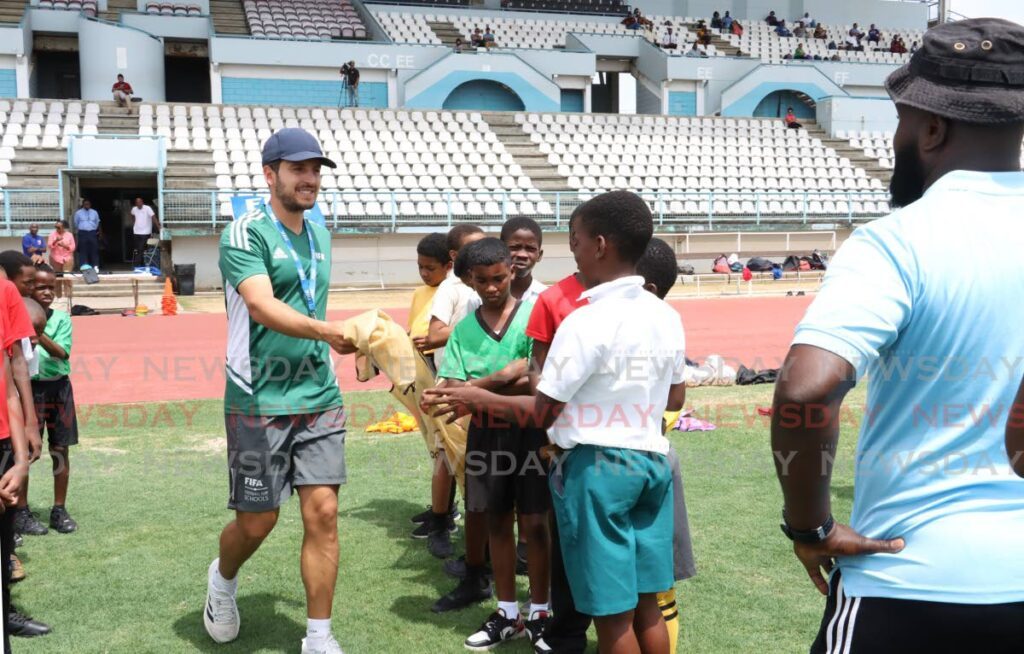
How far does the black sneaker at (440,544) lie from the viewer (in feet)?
17.4

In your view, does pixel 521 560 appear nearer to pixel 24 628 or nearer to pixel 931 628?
pixel 24 628

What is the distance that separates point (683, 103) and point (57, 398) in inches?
1379

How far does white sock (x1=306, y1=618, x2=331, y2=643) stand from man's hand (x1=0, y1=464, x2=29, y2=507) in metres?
1.25

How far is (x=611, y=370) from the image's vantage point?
312 cm

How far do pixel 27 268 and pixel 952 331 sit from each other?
5.20 meters

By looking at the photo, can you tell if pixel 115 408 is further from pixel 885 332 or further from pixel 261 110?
pixel 261 110

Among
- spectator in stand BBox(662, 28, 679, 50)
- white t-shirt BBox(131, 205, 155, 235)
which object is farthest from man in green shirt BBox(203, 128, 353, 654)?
spectator in stand BBox(662, 28, 679, 50)

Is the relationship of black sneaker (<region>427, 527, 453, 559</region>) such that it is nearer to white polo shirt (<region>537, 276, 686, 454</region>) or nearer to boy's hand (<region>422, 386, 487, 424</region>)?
boy's hand (<region>422, 386, 487, 424</region>)

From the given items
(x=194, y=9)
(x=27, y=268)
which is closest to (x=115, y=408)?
(x=27, y=268)

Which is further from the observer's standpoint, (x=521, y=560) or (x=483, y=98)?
(x=483, y=98)

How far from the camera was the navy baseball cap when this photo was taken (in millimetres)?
3949

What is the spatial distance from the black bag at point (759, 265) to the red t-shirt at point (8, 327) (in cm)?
2292

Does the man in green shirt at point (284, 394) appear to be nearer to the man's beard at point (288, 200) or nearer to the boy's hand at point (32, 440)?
the man's beard at point (288, 200)

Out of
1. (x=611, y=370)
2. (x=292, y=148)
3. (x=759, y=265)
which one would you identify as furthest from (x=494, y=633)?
(x=759, y=265)
